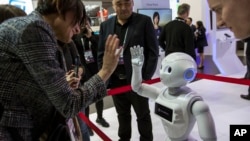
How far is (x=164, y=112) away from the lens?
4.50 feet

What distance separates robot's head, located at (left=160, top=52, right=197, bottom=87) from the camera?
129cm

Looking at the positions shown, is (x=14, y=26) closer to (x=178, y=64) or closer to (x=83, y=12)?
(x=83, y=12)

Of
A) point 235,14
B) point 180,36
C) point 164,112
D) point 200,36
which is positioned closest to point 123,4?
point 164,112

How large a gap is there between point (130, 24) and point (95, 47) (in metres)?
0.89

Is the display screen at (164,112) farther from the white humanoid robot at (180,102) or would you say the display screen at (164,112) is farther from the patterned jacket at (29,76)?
the patterned jacket at (29,76)

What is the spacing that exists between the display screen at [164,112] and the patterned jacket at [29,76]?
24.4 inches

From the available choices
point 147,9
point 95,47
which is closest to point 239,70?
point 147,9

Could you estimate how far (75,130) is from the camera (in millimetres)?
1242

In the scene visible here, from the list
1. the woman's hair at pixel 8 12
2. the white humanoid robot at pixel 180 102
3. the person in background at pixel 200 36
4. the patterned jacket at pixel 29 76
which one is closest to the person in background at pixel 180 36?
the white humanoid robot at pixel 180 102

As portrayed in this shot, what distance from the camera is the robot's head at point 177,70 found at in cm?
129

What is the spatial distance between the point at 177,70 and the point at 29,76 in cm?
75

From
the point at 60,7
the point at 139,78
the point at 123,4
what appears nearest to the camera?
the point at 60,7

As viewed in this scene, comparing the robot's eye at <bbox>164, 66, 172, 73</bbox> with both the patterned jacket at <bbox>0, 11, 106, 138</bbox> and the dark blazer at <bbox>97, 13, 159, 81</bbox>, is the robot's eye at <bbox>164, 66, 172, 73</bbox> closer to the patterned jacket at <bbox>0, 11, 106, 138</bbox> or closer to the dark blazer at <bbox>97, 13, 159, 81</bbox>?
the patterned jacket at <bbox>0, 11, 106, 138</bbox>

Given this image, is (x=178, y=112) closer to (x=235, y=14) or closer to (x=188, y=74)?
(x=188, y=74)
